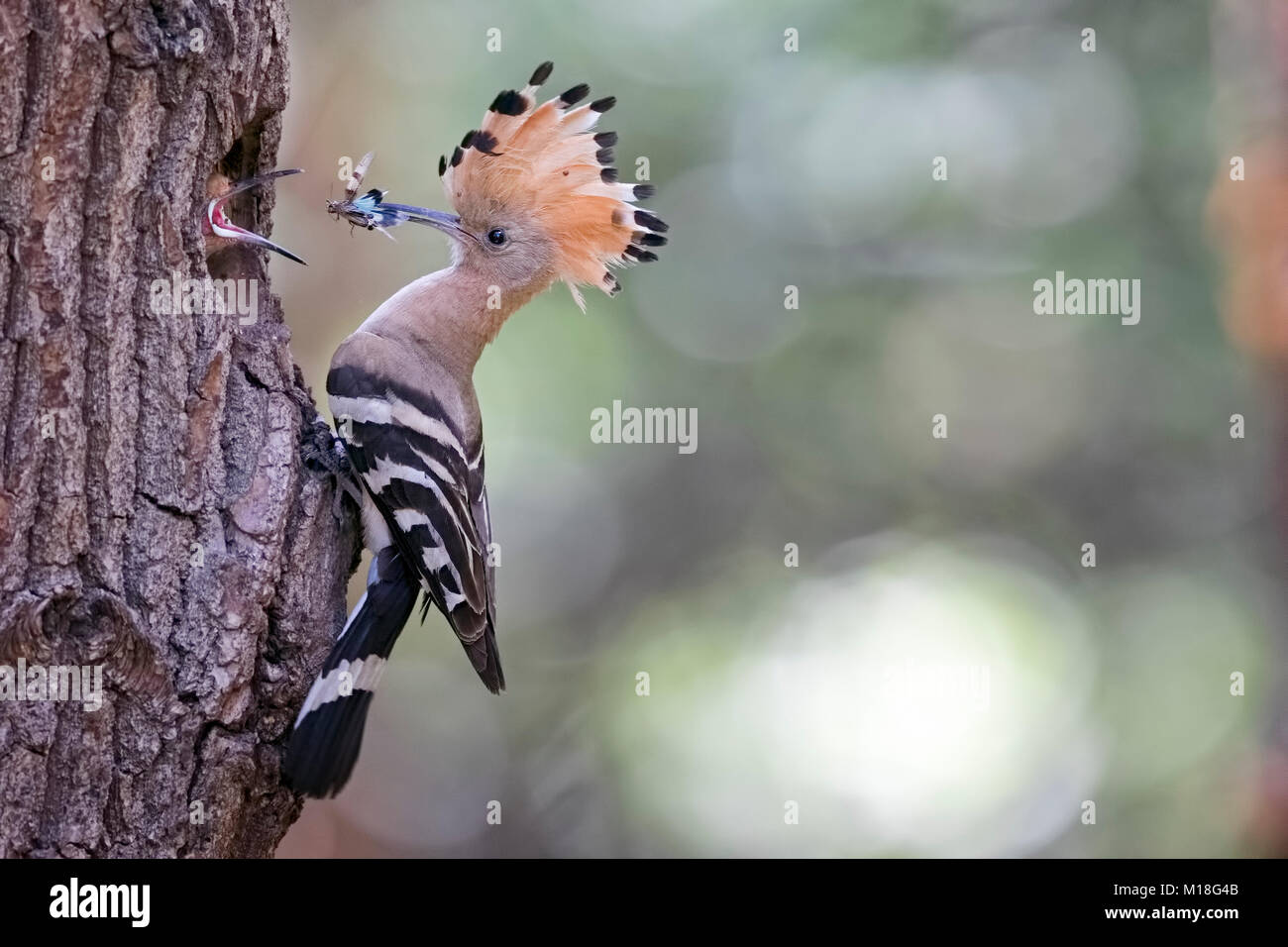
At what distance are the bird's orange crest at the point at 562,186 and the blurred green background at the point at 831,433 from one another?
1.84 meters

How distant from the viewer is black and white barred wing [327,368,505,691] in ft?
7.23

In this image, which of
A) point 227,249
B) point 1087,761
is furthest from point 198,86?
point 1087,761

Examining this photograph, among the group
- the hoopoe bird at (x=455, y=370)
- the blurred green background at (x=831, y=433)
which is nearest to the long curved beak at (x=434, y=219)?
the hoopoe bird at (x=455, y=370)

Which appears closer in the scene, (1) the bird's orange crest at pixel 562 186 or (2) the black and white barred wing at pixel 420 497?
(2) the black and white barred wing at pixel 420 497

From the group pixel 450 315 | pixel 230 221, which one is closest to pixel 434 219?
pixel 450 315

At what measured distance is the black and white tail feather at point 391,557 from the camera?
191cm

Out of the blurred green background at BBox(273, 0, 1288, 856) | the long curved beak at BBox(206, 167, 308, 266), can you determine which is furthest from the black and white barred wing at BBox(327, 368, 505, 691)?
the blurred green background at BBox(273, 0, 1288, 856)

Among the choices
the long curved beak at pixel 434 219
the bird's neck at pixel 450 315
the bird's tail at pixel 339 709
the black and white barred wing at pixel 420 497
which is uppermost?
the long curved beak at pixel 434 219

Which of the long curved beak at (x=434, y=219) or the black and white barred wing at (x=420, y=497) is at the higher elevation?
the long curved beak at (x=434, y=219)

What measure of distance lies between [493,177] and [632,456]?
99.0 inches

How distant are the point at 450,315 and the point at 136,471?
101 cm

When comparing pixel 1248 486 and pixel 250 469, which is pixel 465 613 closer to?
pixel 250 469

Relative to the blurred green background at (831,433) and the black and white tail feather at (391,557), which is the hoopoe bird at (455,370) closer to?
the black and white tail feather at (391,557)

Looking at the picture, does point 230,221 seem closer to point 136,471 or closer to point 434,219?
point 136,471
